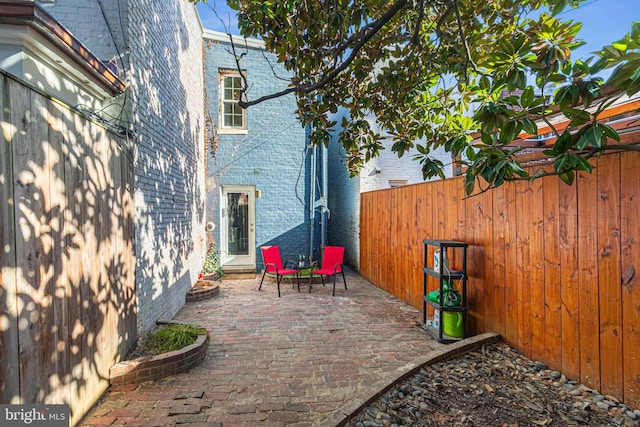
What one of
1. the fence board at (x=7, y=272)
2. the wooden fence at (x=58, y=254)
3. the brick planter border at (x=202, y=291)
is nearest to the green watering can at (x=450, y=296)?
the wooden fence at (x=58, y=254)

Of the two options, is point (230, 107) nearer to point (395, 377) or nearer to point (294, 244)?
point (294, 244)

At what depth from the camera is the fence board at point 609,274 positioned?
88.5 inches

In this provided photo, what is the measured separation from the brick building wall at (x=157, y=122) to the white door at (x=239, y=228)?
145 centimetres

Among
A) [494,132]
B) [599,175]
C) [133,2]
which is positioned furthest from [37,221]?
[599,175]

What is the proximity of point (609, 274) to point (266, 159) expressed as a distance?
6.93 m

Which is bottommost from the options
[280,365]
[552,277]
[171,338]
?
[280,365]

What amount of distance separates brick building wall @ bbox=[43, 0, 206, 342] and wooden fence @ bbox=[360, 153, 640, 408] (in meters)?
3.75

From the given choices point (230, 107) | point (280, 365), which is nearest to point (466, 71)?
point (280, 365)

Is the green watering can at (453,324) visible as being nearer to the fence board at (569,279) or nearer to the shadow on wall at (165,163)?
the fence board at (569,279)

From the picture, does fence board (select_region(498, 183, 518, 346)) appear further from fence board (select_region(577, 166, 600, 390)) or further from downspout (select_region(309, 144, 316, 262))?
downspout (select_region(309, 144, 316, 262))

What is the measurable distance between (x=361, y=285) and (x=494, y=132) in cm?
482

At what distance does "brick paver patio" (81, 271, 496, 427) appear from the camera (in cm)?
241

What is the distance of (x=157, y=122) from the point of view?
4.17 m

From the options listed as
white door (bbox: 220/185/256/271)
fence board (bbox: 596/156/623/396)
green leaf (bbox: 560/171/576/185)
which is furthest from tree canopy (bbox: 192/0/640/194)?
white door (bbox: 220/185/256/271)
